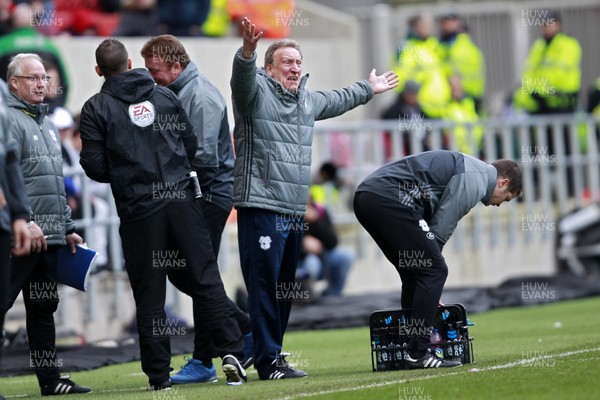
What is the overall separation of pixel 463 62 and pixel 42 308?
40.5 ft

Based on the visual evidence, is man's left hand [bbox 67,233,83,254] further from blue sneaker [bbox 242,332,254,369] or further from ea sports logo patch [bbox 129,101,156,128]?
blue sneaker [bbox 242,332,254,369]

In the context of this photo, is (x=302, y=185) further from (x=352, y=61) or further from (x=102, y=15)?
(x=352, y=61)

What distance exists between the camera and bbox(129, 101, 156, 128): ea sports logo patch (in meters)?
9.88

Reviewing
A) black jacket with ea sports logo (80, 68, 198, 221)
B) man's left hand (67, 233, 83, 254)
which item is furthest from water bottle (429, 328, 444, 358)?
man's left hand (67, 233, 83, 254)

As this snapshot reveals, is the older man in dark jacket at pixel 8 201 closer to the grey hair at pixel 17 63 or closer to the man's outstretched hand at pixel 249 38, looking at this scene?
the grey hair at pixel 17 63

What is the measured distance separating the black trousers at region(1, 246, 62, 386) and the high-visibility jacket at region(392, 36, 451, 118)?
10586 millimetres

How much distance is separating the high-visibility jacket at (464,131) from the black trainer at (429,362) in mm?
9596

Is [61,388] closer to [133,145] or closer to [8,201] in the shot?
[133,145]

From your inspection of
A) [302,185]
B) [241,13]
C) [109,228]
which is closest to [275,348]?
[302,185]

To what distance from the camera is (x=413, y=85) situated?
19.9 m

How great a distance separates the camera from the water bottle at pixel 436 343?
10.5m

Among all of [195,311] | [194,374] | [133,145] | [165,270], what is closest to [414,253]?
[195,311]

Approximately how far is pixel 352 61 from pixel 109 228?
7639mm

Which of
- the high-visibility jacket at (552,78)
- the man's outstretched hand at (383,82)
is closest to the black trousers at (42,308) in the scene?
the man's outstretched hand at (383,82)
